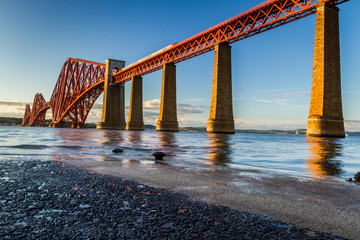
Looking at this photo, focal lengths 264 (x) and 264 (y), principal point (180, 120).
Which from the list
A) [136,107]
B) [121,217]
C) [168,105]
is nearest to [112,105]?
[136,107]

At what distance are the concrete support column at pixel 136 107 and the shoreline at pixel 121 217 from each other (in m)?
52.1

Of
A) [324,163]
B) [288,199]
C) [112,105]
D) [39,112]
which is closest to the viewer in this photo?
[288,199]

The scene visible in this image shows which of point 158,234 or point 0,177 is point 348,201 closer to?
point 158,234

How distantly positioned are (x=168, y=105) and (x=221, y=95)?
37.6ft

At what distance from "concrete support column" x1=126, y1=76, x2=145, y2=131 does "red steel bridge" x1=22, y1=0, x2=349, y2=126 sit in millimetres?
2372

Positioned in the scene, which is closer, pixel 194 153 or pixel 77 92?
pixel 194 153

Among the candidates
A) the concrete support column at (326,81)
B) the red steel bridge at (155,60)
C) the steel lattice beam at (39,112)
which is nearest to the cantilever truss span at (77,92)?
the red steel bridge at (155,60)

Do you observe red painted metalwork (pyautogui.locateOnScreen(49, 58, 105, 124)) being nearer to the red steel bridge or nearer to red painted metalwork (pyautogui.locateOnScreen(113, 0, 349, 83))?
the red steel bridge

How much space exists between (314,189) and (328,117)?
26011 millimetres

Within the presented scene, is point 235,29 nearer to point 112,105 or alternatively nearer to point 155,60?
point 155,60

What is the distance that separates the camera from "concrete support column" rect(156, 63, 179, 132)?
43.8m

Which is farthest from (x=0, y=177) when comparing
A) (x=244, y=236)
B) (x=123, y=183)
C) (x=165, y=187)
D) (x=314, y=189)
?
(x=314, y=189)

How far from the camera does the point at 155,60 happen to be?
165ft

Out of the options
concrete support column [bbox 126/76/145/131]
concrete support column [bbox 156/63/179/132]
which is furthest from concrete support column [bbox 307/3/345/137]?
concrete support column [bbox 126/76/145/131]
